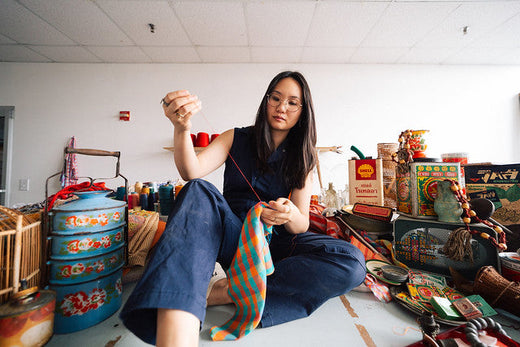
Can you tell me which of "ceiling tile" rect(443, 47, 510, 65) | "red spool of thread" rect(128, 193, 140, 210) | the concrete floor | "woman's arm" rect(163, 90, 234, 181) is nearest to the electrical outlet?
"red spool of thread" rect(128, 193, 140, 210)

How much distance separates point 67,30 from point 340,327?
3362 mm

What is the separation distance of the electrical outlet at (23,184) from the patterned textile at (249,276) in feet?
11.8

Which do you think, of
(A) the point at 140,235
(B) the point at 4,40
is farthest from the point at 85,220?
(B) the point at 4,40

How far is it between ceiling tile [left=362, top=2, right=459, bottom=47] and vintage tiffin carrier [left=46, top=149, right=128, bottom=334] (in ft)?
8.63

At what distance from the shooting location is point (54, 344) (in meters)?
0.65

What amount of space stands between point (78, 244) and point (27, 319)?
0.21 metres

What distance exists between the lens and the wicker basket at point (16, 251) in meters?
0.60

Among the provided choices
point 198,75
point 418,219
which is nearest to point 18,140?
point 198,75

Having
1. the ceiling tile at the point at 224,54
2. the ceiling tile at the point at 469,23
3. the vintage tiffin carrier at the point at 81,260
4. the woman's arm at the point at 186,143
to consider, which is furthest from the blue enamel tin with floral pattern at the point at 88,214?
the ceiling tile at the point at 469,23

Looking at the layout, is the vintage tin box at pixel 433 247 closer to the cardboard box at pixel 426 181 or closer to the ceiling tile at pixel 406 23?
the cardboard box at pixel 426 181

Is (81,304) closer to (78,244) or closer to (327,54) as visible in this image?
(78,244)

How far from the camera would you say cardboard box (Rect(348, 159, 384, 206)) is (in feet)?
4.32

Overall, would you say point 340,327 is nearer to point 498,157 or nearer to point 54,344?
point 54,344

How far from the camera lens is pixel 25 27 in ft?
7.25
